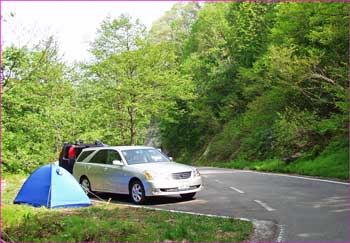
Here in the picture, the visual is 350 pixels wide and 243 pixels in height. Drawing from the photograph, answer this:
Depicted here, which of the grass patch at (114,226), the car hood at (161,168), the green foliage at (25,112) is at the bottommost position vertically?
the grass patch at (114,226)

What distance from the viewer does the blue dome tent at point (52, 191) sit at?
1226 centimetres

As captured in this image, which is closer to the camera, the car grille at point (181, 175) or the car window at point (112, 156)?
the car grille at point (181, 175)

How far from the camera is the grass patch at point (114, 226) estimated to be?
8.38 meters

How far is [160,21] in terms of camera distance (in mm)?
71375

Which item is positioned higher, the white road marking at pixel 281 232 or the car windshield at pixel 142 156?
the car windshield at pixel 142 156

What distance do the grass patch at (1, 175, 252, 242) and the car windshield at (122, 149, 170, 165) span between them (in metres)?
A: 3.71

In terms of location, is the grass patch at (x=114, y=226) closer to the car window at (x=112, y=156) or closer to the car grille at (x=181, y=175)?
the car grille at (x=181, y=175)

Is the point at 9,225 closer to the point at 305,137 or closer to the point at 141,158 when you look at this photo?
the point at 141,158

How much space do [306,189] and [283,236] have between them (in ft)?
24.1


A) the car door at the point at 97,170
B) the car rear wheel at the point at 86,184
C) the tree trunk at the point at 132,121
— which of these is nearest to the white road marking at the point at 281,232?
the car door at the point at 97,170

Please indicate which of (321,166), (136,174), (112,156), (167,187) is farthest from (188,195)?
(321,166)

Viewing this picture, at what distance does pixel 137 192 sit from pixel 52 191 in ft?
8.63

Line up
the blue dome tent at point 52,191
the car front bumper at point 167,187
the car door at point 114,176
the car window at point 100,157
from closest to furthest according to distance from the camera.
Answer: the blue dome tent at point 52,191 < the car front bumper at point 167,187 < the car door at point 114,176 < the car window at point 100,157

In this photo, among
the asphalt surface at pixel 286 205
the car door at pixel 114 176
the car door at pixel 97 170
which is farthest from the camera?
the car door at pixel 97 170
